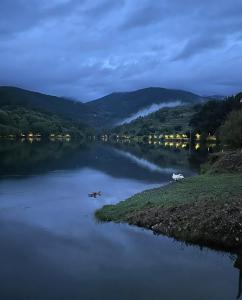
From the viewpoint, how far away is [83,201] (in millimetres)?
50156

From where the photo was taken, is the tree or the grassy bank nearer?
the grassy bank

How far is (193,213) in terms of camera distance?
33.5 meters

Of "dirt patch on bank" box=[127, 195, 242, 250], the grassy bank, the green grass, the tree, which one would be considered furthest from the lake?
the tree

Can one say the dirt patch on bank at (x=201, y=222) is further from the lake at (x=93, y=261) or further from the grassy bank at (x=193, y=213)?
the lake at (x=93, y=261)

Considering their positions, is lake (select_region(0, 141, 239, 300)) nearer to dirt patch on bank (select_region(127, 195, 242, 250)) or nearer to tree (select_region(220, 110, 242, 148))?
dirt patch on bank (select_region(127, 195, 242, 250))

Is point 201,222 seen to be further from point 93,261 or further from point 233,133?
point 233,133

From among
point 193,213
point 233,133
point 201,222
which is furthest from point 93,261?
point 233,133

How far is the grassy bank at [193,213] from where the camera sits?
30703 millimetres

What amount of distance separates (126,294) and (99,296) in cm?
138

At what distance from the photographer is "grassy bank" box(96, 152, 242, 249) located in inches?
1209

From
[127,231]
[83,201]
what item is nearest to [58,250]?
[127,231]

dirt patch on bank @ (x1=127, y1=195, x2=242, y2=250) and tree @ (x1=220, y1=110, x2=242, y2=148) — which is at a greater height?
tree @ (x1=220, y1=110, x2=242, y2=148)

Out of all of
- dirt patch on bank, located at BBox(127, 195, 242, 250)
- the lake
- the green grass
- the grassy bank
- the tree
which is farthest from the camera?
the tree

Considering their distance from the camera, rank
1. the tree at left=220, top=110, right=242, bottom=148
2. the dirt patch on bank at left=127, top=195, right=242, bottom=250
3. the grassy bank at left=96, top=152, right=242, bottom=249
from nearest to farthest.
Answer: the dirt patch on bank at left=127, top=195, right=242, bottom=250 < the grassy bank at left=96, top=152, right=242, bottom=249 < the tree at left=220, top=110, right=242, bottom=148
